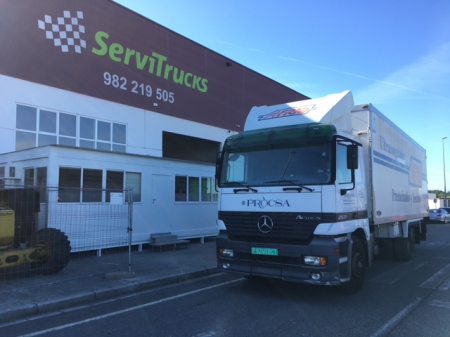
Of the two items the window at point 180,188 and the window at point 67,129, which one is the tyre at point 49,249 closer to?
the window at point 180,188

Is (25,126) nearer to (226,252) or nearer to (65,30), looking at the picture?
(65,30)

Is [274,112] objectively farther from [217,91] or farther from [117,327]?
[217,91]

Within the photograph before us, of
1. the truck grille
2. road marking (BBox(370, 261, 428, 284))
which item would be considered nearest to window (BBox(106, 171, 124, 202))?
the truck grille

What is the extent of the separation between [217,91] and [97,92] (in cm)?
843

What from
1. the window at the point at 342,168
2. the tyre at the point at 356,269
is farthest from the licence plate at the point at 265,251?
the window at the point at 342,168

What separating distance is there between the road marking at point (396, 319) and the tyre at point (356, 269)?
93cm

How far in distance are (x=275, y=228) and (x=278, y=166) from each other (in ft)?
3.61

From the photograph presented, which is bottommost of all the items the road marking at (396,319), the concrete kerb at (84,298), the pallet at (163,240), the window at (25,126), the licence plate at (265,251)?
the concrete kerb at (84,298)

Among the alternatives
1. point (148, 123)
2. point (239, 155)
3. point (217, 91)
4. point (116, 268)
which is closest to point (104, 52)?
point (148, 123)

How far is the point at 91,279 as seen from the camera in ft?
26.2

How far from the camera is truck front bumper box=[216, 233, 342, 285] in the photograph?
5.79 m

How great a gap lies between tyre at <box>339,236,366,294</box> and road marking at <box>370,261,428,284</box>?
140 centimetres

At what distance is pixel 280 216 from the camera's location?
6.18 m

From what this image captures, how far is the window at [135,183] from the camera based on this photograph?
12570 mm
